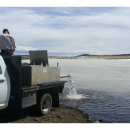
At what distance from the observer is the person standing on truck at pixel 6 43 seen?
7147 mm

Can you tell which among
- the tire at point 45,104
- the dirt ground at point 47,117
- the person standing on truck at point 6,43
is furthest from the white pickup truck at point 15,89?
the person standing on truck at point 6,43

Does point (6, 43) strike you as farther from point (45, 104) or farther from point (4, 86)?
point (45, 104)

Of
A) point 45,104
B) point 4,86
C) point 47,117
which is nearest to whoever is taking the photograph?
point 4,86

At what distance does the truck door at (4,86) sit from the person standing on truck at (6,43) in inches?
39.5

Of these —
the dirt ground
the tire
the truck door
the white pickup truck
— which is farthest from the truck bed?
the dirt ground

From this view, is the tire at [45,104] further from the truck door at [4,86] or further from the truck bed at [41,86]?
the truck door at [4,86]

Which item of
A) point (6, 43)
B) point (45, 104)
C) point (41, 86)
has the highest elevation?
point (6, 43)

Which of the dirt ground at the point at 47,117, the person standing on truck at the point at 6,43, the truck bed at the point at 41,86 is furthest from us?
the person standing on truck at the point at 6,43

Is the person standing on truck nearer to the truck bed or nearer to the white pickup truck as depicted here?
the white pickup truck

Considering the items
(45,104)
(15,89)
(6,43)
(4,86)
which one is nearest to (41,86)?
(45,104)

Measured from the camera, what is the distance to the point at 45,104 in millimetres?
7652

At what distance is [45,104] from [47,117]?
1.69 feet
